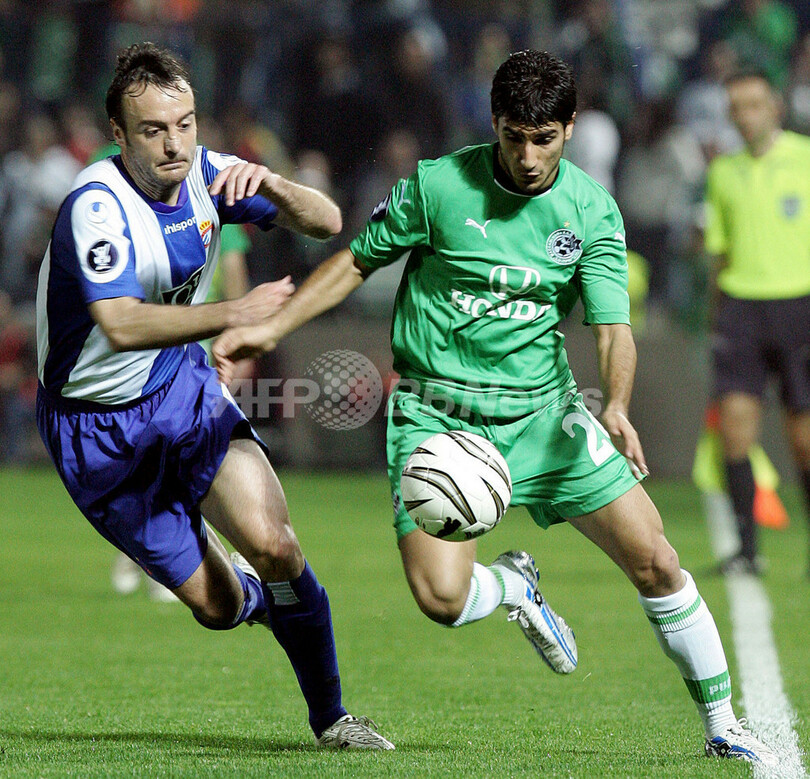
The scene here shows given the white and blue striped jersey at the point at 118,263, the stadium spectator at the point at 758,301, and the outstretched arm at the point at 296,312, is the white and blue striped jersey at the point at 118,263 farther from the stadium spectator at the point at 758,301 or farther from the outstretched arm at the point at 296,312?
the stadium spectator at the point at 758,301

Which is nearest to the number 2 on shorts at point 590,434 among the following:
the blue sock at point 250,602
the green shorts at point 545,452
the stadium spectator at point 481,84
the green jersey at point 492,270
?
the green shorts at point 545,452

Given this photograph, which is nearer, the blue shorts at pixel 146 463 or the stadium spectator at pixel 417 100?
the blue shorts at pixel 146 463

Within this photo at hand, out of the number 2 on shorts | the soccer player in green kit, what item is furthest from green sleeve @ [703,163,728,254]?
the number 2 on shorts

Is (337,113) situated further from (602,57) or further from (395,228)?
(395,228)

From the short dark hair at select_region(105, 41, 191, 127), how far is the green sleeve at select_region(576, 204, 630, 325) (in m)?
1.34

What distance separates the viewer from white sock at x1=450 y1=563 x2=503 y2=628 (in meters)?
4.52

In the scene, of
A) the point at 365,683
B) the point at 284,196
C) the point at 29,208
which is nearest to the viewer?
the point at 284,196

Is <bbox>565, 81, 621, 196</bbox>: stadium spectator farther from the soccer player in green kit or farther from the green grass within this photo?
the soccer player in green kit

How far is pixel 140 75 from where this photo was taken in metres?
4.18

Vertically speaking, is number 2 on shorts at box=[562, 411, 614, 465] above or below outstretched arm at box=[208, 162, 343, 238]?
below

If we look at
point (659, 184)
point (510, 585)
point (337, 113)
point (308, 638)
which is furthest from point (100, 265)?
point (659, 184)

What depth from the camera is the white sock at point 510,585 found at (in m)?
4.75

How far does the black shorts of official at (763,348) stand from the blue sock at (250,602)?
4.13 m

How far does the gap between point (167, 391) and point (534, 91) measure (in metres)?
1.51
